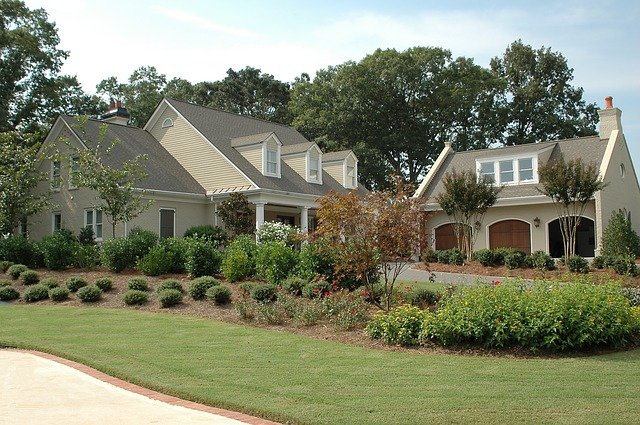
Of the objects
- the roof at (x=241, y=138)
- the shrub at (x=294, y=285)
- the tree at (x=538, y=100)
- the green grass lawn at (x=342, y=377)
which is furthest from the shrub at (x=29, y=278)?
the tree at (x=538, y=100)

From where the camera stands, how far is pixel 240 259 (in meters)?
16.0

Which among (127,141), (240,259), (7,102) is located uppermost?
(7,102)

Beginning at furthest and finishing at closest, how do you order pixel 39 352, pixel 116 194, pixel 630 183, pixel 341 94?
pixel 341 94
pixel 630 183
pixel 116 194
pixel 39 352

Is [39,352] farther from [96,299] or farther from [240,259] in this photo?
[240,259]

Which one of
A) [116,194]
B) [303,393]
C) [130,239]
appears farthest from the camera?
[116,194]

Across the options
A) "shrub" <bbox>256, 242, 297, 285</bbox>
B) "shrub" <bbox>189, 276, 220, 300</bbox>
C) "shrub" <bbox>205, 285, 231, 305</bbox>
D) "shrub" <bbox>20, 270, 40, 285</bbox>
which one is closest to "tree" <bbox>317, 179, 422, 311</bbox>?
"shrub" <bbox>205, 285, 231, 305</bbox>

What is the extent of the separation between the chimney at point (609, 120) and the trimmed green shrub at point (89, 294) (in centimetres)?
2400

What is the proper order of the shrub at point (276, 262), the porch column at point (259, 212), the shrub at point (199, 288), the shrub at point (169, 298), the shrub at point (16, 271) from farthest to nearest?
1. the porch column at point (259, 212)
2. the shrub at point (16, 271)
3. the shrub at point (276, 262)
4. the shrub at point (199, 288)
5. the shrub at point (169, 298)

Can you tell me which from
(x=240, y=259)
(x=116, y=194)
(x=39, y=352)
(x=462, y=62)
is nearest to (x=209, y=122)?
(x=116, y=194)

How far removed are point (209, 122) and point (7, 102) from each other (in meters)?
14.0

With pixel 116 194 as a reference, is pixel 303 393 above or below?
below

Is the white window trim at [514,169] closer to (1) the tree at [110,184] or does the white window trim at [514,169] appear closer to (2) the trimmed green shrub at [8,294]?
(1) the tree at [110,184]

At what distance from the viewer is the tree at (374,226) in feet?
38.8

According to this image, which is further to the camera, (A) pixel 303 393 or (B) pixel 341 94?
(B) pixel 341 94
